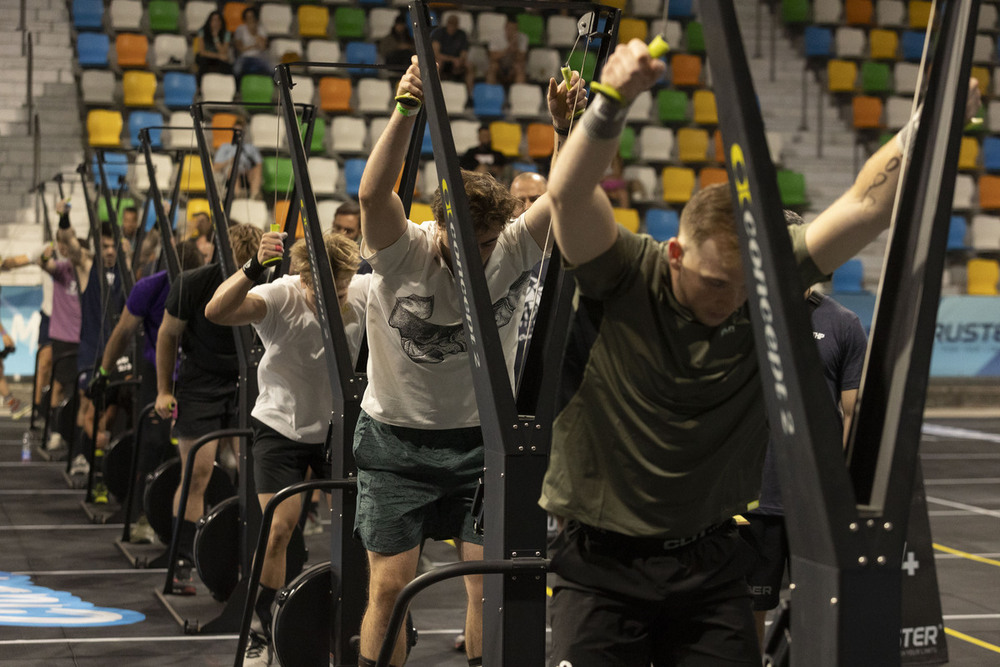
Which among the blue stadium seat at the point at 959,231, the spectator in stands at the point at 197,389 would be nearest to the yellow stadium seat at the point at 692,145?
the blue stadium seat at the point at 959,231

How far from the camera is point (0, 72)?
1536cm

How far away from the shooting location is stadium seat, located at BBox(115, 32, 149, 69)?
51.5 feet

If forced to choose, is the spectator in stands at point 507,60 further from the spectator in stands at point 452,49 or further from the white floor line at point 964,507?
the white floor line at point 964,507

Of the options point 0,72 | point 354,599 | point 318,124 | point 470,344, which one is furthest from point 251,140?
point 470,344

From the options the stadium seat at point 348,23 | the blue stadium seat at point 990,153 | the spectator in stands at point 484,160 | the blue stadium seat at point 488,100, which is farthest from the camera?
the blue stadium seat at point 990,153

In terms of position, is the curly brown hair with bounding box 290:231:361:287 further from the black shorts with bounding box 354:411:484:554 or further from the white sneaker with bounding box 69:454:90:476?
the white sneaker with bounding box 69:454:90:476

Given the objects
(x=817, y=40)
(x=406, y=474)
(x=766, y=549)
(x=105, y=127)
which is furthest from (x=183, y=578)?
(x=817, y=40)

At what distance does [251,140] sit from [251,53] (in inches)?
45.0

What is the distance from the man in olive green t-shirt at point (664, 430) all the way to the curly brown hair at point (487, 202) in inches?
42.6

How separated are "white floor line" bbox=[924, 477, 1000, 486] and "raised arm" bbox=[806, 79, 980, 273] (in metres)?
8.39

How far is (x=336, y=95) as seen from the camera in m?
16.1

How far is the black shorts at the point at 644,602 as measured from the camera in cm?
259

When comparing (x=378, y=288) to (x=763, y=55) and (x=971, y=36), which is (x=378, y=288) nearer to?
(x=971, y=36)

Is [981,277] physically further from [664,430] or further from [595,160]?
[595,160]
